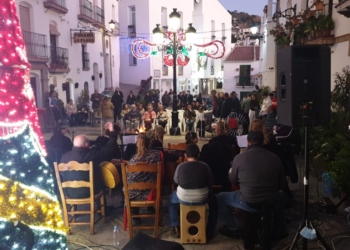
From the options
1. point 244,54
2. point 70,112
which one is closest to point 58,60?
point 70,112

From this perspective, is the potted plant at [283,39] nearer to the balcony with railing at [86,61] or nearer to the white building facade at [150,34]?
the balcony with railing at [86,61]

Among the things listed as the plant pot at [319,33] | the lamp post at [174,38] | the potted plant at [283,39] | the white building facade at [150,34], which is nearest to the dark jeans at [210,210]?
the lamp post at [174,38]

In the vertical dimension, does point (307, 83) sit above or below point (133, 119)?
above

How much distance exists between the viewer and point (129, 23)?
1055 inches

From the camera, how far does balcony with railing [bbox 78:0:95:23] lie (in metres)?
18.2

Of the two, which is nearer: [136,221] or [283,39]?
[136,221]

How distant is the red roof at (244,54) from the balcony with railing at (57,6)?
1558 cm

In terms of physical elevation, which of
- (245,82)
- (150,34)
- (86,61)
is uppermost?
(150,34)

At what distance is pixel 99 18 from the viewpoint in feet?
69.3

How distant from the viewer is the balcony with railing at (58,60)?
15367 millimetres

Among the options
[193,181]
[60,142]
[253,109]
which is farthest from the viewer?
[253,109]

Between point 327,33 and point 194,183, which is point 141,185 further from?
point 327,33

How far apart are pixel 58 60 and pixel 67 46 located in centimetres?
146

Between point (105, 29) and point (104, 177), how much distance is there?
59.7 feet
